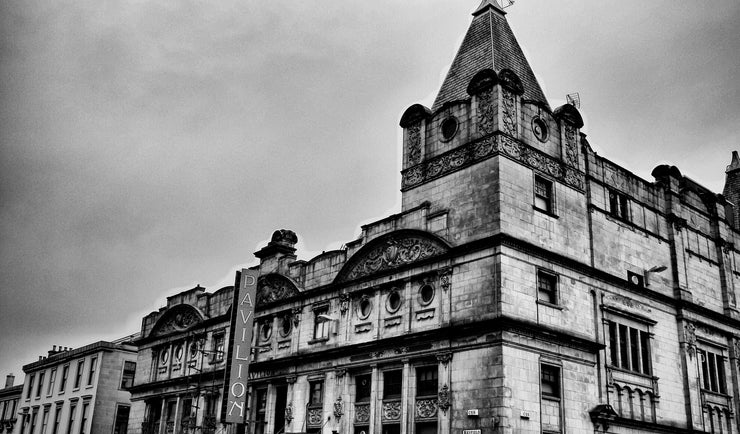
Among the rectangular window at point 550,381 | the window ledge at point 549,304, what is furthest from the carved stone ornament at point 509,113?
the rectangular window at point 550,381

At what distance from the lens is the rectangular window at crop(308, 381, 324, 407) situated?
3559cm

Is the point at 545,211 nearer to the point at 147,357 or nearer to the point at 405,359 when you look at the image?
the point at 405,359

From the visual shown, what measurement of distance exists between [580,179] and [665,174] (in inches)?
300

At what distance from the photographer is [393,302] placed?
3356cm

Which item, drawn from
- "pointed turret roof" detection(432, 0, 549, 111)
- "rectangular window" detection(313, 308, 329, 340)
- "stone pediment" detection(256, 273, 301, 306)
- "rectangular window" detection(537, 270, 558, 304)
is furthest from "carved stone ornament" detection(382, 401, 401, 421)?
"pointed turret roof" detection(432, 0, 549, 111)

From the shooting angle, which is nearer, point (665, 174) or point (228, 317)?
point (665, 174)

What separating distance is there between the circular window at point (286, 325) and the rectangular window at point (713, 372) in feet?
66.3

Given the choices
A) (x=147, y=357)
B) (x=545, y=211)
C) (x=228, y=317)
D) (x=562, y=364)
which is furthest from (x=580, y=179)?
(x=147, y=357)

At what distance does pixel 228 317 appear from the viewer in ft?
142

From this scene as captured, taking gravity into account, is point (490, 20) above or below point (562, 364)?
above

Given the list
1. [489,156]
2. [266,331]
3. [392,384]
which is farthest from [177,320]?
[489,156]

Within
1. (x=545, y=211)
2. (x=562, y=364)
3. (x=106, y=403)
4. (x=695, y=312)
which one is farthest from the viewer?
(x=106, y=403)

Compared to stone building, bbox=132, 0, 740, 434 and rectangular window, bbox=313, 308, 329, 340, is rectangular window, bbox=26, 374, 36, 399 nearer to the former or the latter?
stone building, bbox=132, 0, 740, 434

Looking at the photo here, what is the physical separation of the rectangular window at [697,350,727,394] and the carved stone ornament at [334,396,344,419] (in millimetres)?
17008
